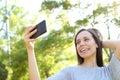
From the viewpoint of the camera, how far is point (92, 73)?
1.56 meters

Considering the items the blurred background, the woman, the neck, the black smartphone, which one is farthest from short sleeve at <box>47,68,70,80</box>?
the blurred background

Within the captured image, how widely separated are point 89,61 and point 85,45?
9 centimetres

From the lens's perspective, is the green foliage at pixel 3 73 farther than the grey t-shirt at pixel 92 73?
Yes

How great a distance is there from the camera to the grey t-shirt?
1.53 m

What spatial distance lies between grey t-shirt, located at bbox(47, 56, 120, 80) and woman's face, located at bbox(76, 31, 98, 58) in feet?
0.28

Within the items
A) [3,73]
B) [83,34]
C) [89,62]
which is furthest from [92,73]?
[3,73]

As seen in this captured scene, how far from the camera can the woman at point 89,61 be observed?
60.9 inches

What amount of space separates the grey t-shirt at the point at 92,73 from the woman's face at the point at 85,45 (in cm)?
8

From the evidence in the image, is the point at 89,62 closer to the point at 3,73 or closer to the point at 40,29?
the point at 40,29

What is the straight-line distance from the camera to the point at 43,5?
33.6 feet

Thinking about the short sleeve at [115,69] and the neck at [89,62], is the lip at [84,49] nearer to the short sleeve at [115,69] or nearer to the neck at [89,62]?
the neck at [89,62]

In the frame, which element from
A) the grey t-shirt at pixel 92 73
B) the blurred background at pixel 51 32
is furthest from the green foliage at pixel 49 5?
the grey t-shirt at pixel 92 73

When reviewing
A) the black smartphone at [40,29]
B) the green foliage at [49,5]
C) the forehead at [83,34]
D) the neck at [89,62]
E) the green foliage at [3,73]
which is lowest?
the green foliage at [3,73]

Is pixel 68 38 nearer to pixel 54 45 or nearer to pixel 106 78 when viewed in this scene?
pixel 54 45
